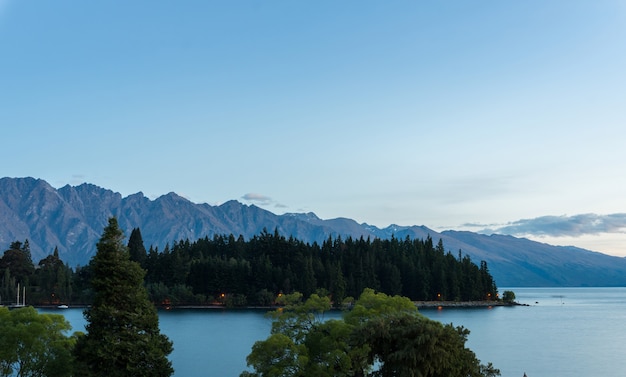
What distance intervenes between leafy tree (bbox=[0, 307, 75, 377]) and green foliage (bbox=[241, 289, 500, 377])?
12477mm

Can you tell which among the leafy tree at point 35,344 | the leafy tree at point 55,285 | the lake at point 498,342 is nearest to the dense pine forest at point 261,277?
the leafy tree at point 55,285

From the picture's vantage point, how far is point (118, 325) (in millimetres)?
40594

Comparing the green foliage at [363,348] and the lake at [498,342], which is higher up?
the green foliage at [363,348]

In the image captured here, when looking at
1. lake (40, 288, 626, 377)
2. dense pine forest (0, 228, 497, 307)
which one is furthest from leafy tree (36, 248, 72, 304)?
lake (40, 288, 626, 377)

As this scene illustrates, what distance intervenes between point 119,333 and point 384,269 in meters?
154

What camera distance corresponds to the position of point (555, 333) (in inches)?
4847

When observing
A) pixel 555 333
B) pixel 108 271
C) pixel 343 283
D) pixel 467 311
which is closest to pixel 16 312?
pixel 108 271

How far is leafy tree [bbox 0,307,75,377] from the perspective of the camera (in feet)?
138

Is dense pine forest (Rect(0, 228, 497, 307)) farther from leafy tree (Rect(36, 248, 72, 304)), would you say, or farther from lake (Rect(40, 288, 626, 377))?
lake (Rect(40, 288, 626, 377))

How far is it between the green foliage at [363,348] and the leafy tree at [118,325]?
6.42 meters

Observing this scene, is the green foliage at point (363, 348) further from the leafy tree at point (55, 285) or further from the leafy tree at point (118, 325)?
the leafy tree at point (55, 285)

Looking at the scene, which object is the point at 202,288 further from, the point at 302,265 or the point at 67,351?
the point at 67,351

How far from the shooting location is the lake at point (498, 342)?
77.9 m

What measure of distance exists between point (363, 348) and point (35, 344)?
830 inches
